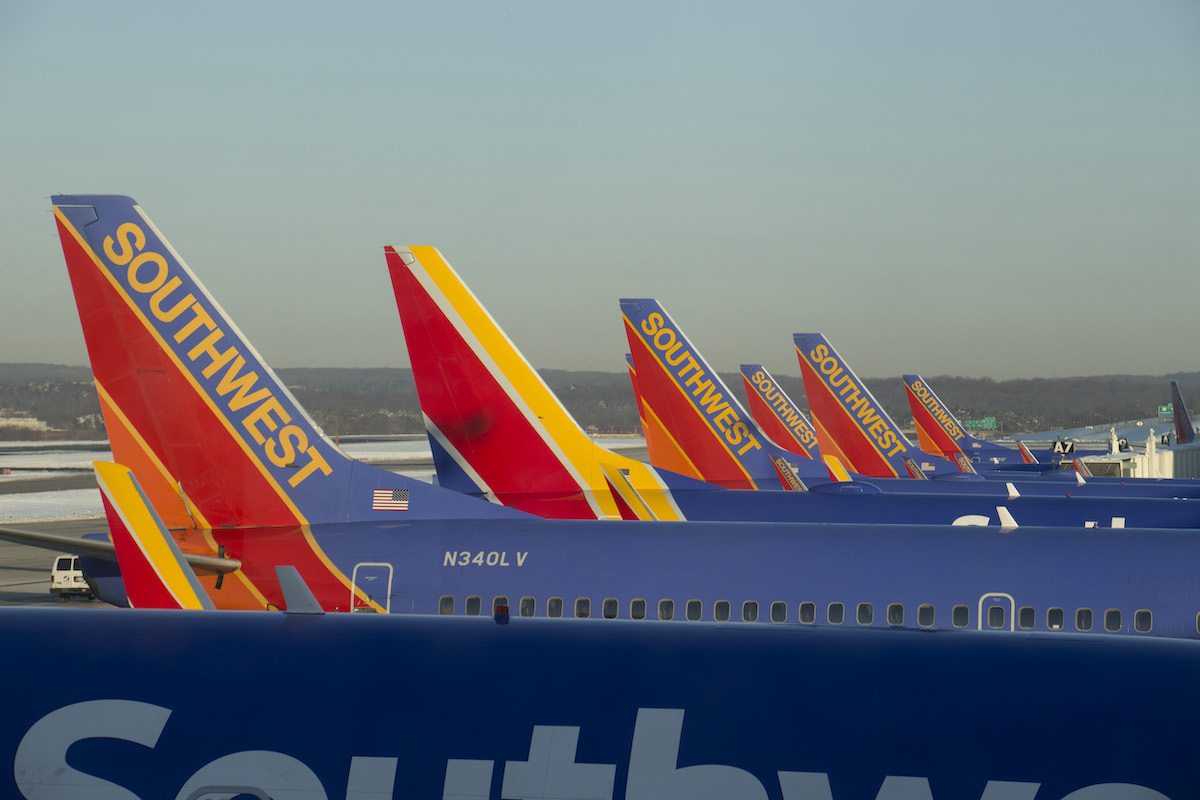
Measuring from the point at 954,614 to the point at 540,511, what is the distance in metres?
8.63

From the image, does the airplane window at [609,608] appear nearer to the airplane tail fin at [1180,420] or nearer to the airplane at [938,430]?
the airplane at [938,430]

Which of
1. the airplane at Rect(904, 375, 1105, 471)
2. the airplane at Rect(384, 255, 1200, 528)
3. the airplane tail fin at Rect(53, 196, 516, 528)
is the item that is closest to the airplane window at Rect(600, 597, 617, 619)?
the airplane tail fin at Rect(53, 196, 516, 528)

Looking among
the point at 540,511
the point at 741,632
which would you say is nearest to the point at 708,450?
the point at 540,511

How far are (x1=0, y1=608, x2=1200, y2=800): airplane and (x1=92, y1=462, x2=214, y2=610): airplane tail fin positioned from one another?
11.0 ft

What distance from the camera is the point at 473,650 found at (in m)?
8.05

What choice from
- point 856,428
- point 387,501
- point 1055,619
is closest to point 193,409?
point 387,501

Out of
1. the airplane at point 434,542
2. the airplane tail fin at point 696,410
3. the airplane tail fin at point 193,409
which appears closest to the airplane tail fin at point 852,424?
the airplane tail fin at point 696,410

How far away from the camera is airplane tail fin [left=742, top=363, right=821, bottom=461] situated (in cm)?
5034

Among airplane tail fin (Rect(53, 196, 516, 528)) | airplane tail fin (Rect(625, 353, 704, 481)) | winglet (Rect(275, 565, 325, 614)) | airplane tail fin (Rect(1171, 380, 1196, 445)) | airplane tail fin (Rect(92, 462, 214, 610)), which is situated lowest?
winglet (Rect(275, 565, 325, 614))

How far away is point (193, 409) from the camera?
16047 mm

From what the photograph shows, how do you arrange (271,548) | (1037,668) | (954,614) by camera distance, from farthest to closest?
(271,548)
(954,614)
(1037,668)

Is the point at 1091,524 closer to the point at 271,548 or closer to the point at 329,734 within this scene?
the point at 271,548

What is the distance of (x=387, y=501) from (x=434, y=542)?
1133mm

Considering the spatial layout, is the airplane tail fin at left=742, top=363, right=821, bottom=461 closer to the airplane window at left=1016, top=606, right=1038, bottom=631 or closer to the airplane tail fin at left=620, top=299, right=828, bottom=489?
the airplane tail fin at left=620, top=299, right=828, bottom=489
